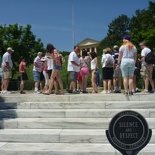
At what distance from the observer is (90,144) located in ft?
21.1

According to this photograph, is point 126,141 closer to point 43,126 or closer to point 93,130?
point 93,130

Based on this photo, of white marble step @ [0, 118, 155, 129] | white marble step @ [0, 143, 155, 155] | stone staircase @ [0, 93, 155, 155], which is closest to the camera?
white marble step @ [0, 143, 155, 155]

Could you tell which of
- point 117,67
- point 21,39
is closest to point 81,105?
point 117,67

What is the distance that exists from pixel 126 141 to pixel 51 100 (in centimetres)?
515

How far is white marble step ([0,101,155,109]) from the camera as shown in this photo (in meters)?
8.29

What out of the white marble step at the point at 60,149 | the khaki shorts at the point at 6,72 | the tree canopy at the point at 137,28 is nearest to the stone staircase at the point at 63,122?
the white marble step at the point at 60,149

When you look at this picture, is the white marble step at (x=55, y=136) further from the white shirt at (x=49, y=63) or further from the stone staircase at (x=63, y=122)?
the white shirt at (x=49, y=63)

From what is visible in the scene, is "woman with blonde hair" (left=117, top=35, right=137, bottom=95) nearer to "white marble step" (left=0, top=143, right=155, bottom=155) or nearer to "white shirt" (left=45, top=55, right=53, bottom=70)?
"white shirt" (left=45, top=55, right=53, bottom=70)

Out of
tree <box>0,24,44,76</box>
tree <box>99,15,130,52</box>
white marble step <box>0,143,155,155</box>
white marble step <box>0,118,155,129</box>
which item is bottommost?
white marble step <box>0,143,155,155</box>

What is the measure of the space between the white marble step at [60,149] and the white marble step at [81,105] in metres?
2.04

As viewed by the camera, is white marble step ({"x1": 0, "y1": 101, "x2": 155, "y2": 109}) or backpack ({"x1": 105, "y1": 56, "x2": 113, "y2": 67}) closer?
white marble step ({"x1": 0, "y1": 101, "x2": 155, "y2": 109})

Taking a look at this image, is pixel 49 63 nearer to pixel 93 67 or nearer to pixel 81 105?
pixel 93 67

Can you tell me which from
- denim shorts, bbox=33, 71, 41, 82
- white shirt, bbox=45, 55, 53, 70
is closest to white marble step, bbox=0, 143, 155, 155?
white shirt, bbox=45, 55, 53, 70

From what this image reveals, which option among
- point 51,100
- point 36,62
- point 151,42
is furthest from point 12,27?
point 51,100
